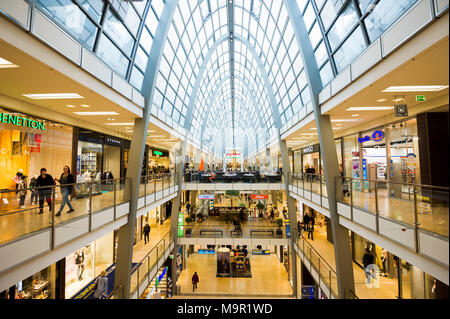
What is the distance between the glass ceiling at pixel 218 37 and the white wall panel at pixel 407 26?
0.92m

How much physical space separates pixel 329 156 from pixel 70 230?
10.1 metres

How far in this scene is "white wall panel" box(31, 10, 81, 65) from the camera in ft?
16.1

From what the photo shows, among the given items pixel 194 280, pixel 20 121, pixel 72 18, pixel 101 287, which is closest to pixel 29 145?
pixel 20 121

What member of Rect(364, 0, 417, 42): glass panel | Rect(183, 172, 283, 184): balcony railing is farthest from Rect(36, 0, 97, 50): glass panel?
Rect(183, 172, 283, 184): balcony railing

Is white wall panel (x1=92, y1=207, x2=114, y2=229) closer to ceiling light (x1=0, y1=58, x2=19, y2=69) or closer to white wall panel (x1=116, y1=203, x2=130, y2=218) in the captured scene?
white wall panel (x1=116, y1=203, x2=130, y2=218)

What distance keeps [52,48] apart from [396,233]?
30.9 ft

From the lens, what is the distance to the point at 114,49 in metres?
9.59

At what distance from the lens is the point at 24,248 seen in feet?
15.1

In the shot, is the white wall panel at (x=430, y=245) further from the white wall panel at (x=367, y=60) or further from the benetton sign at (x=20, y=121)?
the benetton sign at (x=20, y=121)

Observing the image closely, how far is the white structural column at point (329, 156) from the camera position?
9.38m

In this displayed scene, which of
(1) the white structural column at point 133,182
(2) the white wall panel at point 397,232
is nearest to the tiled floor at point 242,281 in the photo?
(1) the white structural column at point 133,182

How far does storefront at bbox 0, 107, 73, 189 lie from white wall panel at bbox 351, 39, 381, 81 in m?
12.1
